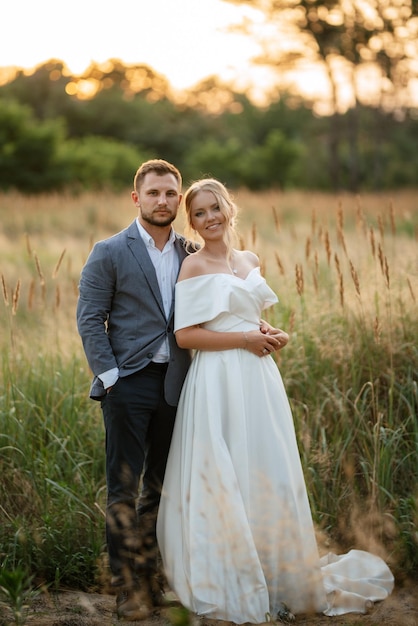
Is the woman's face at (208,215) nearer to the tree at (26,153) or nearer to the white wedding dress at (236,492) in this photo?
the white wedding dress at (236,492)

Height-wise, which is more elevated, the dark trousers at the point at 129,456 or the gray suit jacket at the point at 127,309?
the gray suit jacket at the point at 127,309

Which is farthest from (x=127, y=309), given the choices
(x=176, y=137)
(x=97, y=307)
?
(x=176, y=137)

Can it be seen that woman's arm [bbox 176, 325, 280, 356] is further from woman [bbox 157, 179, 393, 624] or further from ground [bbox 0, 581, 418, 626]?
ground [bbox 0, 581, 418, 626]

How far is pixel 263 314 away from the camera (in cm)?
511

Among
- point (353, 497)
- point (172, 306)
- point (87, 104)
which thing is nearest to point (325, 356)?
point (353, 497)

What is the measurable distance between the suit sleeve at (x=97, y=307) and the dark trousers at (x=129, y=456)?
0.16m

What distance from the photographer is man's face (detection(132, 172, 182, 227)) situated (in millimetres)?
3715

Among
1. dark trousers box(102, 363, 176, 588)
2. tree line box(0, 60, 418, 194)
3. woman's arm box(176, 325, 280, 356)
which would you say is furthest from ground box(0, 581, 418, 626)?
tree line box(0, 60, 418, 194)

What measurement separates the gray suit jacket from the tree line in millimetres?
17602

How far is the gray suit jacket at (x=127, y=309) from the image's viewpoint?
3.64m

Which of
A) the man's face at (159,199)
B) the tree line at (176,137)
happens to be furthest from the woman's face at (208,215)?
the tree line at (176,137)

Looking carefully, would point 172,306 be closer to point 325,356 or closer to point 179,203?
point 179,203

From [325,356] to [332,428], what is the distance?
472 millimetres

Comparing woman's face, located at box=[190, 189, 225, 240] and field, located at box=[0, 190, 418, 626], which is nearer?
woman's face, located at box=[190, 189, 225, 240]
